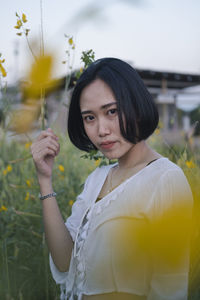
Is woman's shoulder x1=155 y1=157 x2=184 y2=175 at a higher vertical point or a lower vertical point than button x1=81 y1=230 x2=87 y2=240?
higher

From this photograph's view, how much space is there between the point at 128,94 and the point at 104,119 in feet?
0.38

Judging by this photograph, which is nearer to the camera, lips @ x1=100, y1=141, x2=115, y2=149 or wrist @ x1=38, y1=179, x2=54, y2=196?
lips @ x1=100, y1=141, x2=115, y2=149

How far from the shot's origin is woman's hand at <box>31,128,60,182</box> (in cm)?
120

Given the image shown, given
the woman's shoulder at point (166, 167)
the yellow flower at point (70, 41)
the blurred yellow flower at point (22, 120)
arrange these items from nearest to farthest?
the woman's shoulder at point (166, 167), the yellow flower at point (70, 41), the blurred yellow flower at point (22, 120)

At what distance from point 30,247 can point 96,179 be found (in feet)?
2.57

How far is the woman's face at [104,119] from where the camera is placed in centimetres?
103

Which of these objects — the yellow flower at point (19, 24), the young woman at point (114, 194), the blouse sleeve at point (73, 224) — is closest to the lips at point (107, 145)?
the young woman at point (114, 194)

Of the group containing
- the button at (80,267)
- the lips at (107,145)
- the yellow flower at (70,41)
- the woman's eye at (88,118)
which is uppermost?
the yellow flower at (70,41)

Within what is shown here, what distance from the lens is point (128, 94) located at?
1.04 m

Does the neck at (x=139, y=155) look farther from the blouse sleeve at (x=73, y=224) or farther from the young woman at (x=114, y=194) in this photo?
the blouse sleeve at (x=73, y=224)

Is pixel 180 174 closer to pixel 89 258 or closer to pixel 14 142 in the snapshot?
pixel 89 258

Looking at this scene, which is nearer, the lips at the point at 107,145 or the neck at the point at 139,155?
the lips at the point at 107,145

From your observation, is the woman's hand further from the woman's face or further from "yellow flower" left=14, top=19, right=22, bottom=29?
"yellow flower" left=14, top=19, right=22, bottom=29

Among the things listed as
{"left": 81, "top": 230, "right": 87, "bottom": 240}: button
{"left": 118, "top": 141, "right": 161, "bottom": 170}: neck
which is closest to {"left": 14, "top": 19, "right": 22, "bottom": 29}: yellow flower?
{"left": 118, "top": 141, "right": 161, "bottom": 170}: neck
